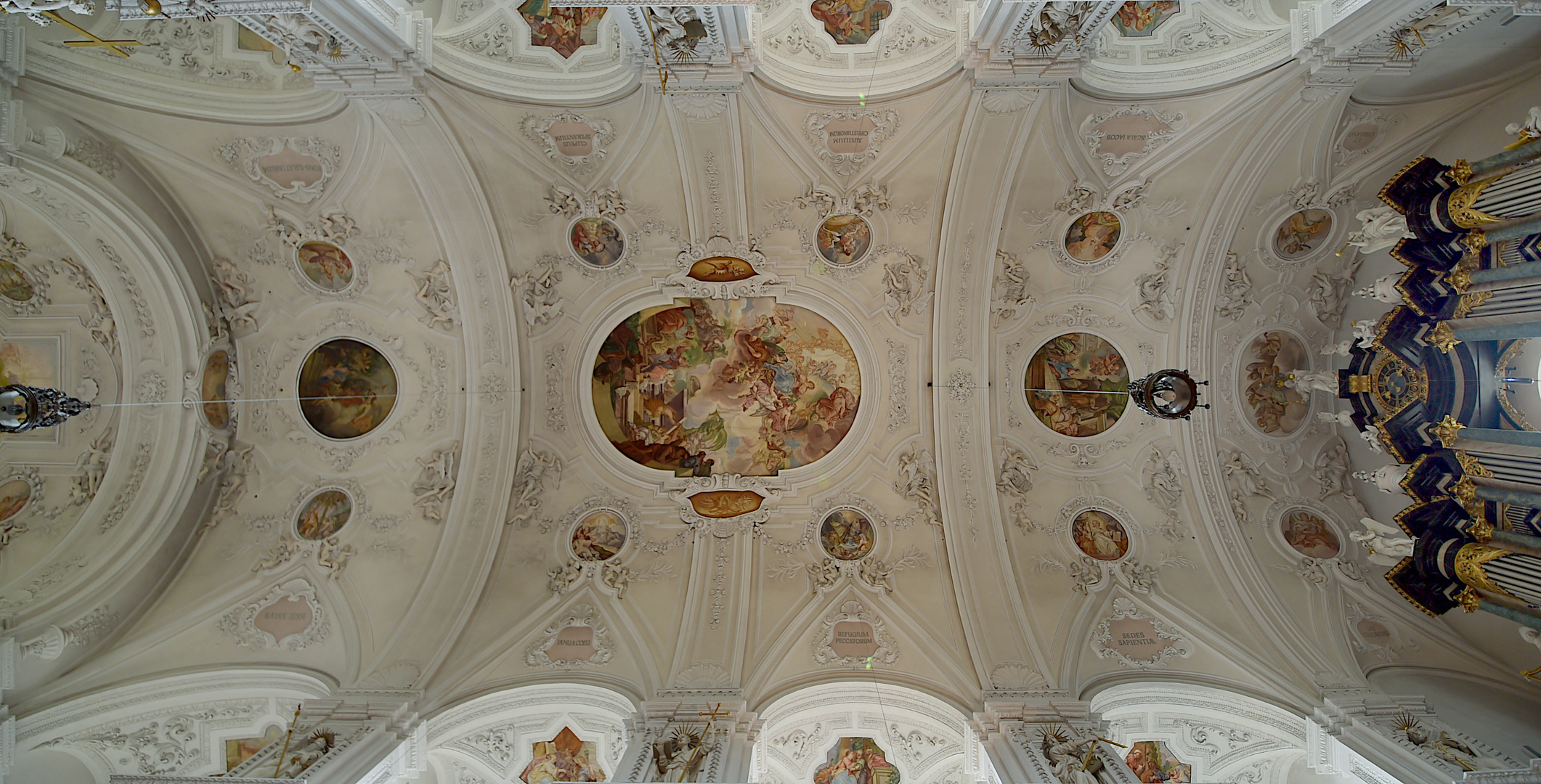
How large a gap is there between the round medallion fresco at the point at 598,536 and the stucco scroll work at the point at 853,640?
159 inches

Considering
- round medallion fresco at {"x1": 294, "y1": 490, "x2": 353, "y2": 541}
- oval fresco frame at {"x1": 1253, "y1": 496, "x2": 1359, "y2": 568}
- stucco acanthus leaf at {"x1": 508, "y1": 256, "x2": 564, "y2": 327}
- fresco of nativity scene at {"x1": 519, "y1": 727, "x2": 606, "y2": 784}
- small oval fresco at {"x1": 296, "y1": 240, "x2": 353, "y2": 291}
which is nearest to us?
fresco of nativity scene at {"x1": 519, "y1": 727, "x2": 606, "y2": 784}

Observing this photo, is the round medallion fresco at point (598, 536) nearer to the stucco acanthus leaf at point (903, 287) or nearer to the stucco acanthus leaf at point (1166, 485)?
the stucco acanthus leaf at point (903, 287)

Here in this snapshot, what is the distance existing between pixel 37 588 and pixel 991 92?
16283 millimetres

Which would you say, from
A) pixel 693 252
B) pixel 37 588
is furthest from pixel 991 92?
pixel 37 588

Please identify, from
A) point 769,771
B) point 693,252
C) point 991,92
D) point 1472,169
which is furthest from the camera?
Result: point 693,252

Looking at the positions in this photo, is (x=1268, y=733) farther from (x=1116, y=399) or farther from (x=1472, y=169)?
(x=1472, y=169)

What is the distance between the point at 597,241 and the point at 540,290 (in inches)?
54.5

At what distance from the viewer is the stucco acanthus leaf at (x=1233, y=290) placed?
12336 millimetres

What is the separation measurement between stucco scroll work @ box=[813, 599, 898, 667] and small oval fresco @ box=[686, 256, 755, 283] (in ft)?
20.2

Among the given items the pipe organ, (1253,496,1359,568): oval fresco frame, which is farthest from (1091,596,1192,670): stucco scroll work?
the pipe organ

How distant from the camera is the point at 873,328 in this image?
13.4m

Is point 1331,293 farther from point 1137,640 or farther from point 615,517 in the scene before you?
point 615,517

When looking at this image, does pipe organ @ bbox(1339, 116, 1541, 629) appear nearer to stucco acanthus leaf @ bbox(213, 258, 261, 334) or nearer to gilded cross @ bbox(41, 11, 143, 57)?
gilded cross @ bbox(41, 11, 143, 57)

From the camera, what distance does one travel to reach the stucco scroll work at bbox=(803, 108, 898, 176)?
38.6ft
